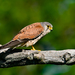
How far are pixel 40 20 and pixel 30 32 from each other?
15.2 ft

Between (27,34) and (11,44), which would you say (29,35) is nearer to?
(27,34)

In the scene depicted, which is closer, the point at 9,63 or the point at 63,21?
the point at 9,63

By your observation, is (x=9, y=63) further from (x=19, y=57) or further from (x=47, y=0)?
(x=47, y=0)

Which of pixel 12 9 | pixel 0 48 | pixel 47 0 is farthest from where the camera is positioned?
pixel 47 0

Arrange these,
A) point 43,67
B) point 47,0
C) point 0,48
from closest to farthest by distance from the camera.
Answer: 1. point 0,48
2. point 43,67
3. point 47,0

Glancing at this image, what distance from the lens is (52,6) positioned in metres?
11.1

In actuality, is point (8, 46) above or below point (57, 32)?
below

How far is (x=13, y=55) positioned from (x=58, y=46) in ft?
17.4

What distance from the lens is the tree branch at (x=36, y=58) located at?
17.4ft

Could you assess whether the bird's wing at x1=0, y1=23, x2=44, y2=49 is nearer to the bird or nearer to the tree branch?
the bird

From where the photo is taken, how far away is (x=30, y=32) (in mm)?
6133

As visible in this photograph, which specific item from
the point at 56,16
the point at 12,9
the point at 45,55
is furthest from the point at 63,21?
the point at 45,55

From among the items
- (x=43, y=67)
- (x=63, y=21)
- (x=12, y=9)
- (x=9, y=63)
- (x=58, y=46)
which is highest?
(x=12, y=9)

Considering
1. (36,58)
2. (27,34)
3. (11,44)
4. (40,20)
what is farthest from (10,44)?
(40,20)
